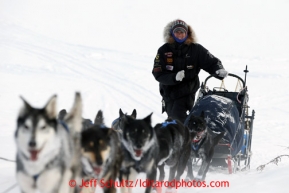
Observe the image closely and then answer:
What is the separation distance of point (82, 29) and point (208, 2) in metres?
13.7

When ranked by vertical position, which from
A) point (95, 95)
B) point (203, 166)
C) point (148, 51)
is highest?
point (148, 51)

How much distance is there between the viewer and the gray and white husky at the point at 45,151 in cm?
226

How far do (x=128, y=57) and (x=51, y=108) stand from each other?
17.9 m

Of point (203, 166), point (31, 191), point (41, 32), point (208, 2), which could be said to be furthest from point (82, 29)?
point (31, 191)

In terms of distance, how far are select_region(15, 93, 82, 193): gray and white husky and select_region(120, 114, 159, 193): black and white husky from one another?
26.4 inches

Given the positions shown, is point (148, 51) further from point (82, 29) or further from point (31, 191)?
point (31, 191)

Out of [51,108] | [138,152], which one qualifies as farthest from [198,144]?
[51,108]

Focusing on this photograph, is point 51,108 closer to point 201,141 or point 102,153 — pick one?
point 102,153

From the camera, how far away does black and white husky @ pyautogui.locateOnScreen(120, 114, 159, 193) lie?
324 cm

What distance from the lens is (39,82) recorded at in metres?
12.9

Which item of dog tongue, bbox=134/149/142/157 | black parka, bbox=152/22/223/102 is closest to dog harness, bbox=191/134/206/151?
black parka, bbox=152/22/223/102

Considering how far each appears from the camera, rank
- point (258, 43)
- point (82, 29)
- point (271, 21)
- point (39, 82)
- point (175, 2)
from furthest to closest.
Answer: point (175, 2)
point (271, 21)
point (82, 29)
point (258, 43)
point (39, 82)

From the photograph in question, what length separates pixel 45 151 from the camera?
2330mm

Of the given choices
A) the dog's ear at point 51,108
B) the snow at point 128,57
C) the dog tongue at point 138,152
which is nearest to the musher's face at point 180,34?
the snow at point 128,57
